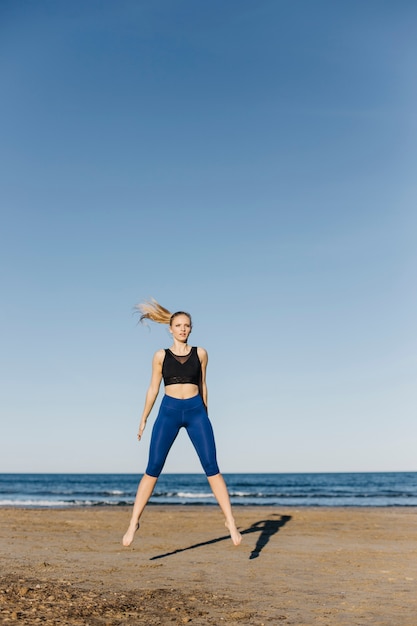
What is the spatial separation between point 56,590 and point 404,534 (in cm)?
884

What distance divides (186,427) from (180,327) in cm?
113

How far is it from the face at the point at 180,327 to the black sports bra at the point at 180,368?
0.66 feet

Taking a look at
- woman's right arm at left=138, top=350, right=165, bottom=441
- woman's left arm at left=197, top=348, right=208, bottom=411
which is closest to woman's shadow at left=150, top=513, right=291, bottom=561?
woman's right arm at left=138, top=350, right=165, bottom=441

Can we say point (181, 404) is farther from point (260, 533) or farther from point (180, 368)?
point (260, 533)

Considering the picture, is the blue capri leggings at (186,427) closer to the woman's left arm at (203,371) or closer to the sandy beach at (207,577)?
the woman's left arm at (203,371)

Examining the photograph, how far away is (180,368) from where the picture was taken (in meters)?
6.96

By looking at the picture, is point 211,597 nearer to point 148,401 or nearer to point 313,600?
point 313,600

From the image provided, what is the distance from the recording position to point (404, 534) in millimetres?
12633

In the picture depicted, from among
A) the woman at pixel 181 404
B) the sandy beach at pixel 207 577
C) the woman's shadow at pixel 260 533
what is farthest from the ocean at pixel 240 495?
the woman at pixel 181 404

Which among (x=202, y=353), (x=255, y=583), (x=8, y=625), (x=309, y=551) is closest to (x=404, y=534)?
(x=309, y=551)

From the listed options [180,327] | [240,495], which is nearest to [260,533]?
[180,327]

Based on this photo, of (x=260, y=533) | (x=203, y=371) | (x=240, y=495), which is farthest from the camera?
(x=240, y=495)

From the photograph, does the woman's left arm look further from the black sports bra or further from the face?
the face

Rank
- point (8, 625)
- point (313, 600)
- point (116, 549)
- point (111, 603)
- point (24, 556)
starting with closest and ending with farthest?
point (8, 625) → point (111, 603) → point (313, 600) → point (24, 556) → point (116, 549)
